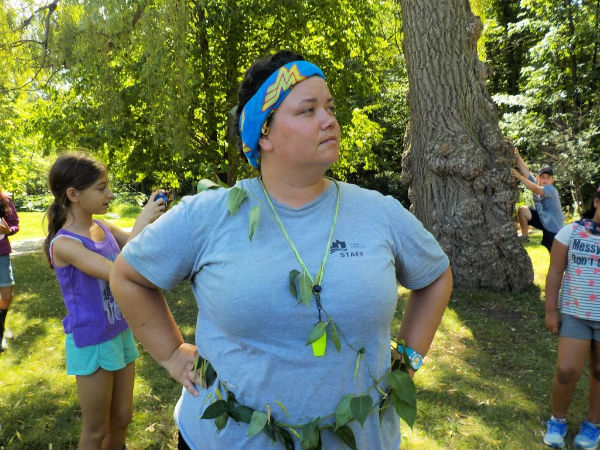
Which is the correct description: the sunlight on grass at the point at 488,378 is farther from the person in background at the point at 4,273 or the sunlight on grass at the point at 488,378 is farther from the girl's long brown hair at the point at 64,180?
the person in background at the point at 4,273

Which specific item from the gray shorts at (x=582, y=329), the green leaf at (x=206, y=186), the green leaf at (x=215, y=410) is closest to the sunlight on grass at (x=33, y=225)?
the green leaf at (x=206, y=186)

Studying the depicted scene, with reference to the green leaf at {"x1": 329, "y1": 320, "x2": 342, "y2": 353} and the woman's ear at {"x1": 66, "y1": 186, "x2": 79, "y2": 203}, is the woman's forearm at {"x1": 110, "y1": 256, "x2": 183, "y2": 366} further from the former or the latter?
the woman's ear at {"x1": 66, "y1": 186, "x2": 79, "y2": 203}

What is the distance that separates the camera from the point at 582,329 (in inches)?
126

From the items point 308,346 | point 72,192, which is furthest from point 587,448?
point 72,192

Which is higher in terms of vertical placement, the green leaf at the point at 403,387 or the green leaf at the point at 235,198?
the green leaf at the point at 235,198

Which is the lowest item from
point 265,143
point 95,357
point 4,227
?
point 4,227

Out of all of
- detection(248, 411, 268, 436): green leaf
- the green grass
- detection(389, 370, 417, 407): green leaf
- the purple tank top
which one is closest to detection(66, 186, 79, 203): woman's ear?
the purple tank top

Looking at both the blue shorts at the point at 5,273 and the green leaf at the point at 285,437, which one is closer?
the green leaf at the point at 285,437

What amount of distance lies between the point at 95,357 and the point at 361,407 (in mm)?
1618

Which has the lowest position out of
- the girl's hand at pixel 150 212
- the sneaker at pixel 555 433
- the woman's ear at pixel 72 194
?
the sneaker at pixel 555 433

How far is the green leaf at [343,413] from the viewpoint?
1.49 m

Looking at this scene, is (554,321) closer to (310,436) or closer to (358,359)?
(358,359)

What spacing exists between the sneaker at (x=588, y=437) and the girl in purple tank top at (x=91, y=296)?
115 inches

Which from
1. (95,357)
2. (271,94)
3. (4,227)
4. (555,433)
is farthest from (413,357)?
(4,227)
